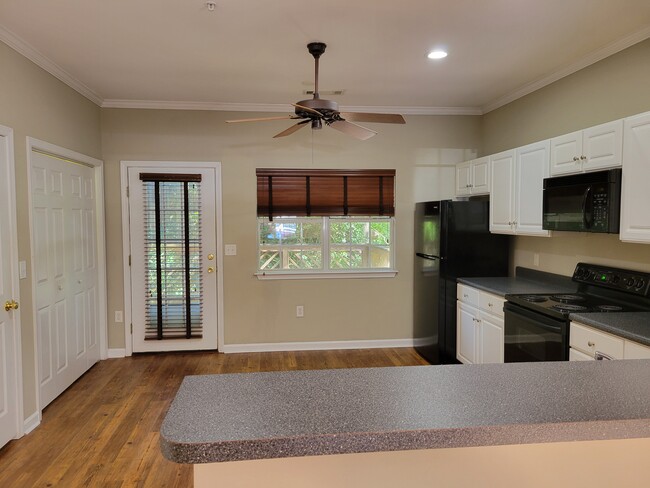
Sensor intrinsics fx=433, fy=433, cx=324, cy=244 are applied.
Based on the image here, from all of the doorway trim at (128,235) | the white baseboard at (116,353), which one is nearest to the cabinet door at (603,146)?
the doorway trim at (128,235)

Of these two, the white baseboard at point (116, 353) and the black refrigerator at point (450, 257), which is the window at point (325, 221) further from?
the white baseboard at point (116, 353)

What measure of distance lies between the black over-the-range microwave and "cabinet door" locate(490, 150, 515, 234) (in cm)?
44

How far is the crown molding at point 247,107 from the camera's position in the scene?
4246 millimetres

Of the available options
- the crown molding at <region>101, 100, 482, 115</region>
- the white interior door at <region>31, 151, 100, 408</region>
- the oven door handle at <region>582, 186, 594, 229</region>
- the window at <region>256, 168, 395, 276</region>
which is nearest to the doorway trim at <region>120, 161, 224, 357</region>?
the white interior door at <region>31, 151, 100, 408</region>

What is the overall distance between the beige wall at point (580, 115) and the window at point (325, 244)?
1.38 metres

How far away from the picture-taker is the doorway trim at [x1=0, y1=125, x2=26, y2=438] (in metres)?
2.68

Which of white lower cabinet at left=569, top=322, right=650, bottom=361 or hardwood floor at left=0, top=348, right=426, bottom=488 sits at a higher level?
white lower cabinet at left=569, top=322, right=650, bottom=361

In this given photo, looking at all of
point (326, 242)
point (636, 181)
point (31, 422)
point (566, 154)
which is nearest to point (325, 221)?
point (326, 242)

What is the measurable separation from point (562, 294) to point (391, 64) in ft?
6.98

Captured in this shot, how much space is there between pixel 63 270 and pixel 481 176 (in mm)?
3721

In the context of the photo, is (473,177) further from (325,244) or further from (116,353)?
(116,353)

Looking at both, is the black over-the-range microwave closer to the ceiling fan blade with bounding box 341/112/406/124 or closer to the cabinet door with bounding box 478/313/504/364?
the cabinet door with bounding box 478/313/504/364

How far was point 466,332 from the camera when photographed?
3801 millimetres

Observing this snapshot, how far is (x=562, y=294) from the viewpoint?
3189mm
